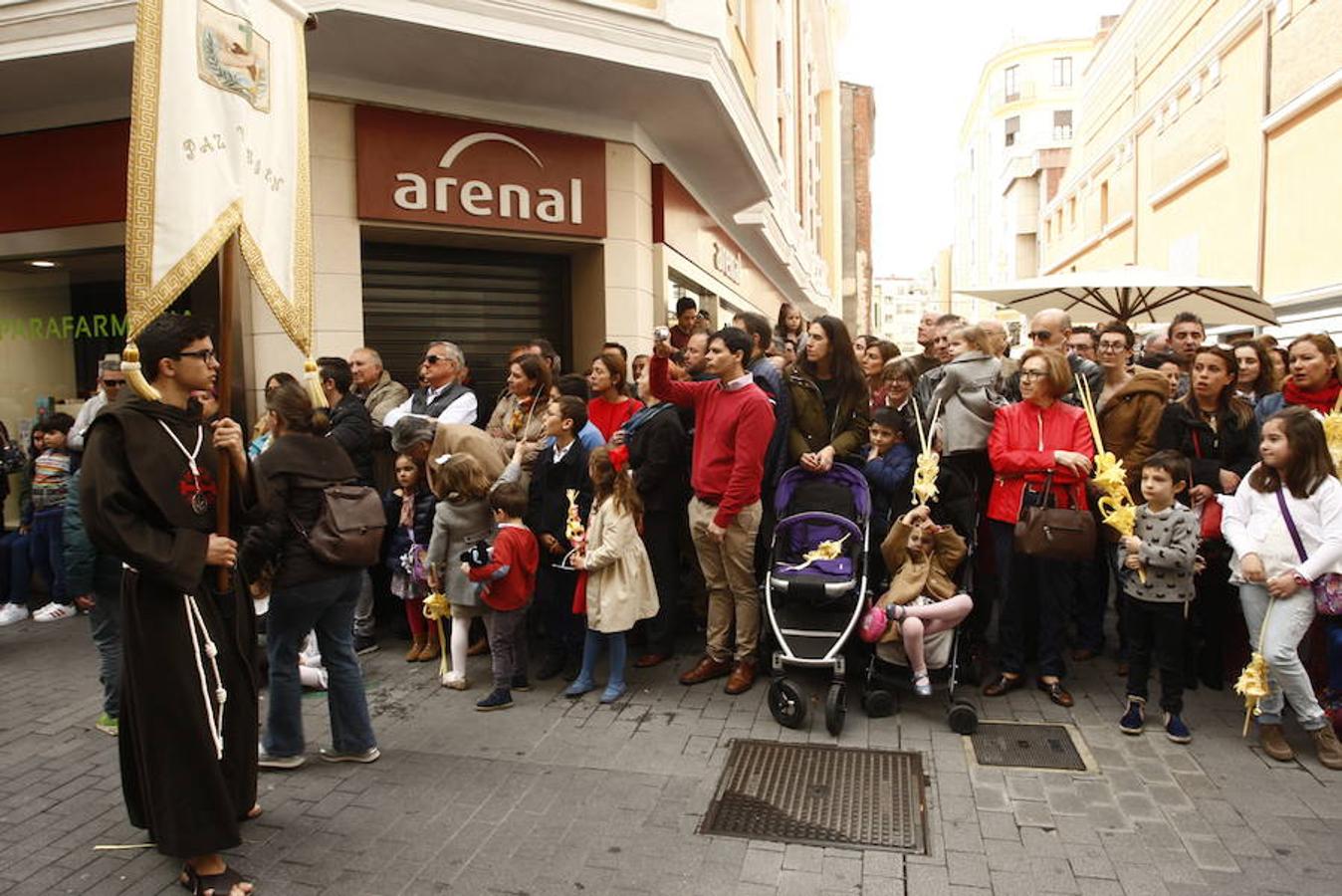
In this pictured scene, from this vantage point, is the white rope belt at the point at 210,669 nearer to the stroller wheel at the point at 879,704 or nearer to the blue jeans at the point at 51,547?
the stroller wheel at the point at 879,704

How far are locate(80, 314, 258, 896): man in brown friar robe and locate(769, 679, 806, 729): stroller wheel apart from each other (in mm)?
2784

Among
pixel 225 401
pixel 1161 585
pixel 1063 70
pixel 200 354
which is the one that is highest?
pixel 1063 70

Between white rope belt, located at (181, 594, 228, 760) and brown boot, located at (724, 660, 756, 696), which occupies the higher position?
white rope belt, located at (181, 594, 228, 760)

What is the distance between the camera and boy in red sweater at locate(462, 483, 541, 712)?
18.2 feet

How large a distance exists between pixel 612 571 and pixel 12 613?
5746 millimetres

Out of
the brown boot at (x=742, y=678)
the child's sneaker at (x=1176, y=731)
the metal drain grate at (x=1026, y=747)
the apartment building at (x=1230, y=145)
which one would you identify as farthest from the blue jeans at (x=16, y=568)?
the apartment building at (x=1230, y=145)

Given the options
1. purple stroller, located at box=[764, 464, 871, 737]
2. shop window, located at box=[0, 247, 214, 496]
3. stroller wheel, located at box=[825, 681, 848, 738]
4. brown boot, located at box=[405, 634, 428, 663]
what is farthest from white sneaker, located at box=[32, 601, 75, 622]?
stroller wheel, located at box=[825, 681, 848, 738]

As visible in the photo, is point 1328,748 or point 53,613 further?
point 53,613

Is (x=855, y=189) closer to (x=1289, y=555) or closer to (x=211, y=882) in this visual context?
(x=1289, y=555)

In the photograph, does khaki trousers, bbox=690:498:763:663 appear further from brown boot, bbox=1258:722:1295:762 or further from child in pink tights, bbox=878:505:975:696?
brown boot, bbox=1258:722:1295:762

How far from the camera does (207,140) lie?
12.0 feet

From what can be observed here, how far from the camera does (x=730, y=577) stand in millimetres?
5891

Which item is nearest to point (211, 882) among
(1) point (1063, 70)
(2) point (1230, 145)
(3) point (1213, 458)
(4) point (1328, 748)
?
(4) point (1328, 748)

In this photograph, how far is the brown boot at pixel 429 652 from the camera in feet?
21.4
